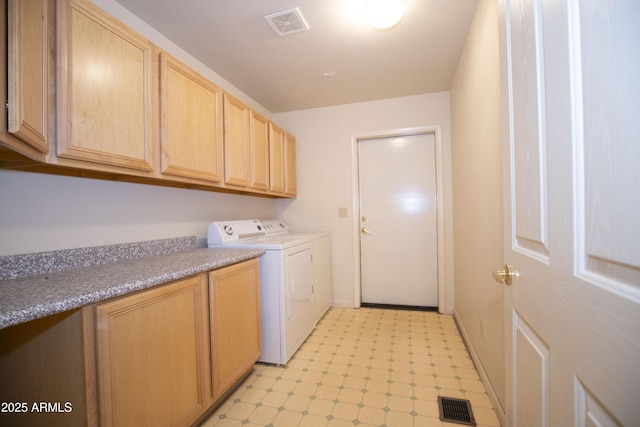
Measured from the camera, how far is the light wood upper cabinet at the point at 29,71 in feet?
2.50

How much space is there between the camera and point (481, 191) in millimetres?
1650

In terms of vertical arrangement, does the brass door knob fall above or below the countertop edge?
above

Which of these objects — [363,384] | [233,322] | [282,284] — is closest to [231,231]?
[282,284]

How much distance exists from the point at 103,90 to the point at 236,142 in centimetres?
96

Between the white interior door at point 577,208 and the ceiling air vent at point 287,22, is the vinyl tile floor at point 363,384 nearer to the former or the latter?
the white interior door at point 577,208

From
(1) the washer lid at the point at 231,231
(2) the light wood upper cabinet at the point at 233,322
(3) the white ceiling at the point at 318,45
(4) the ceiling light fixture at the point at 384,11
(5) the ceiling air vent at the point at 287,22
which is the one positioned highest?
(3) the white ceiling at the point at 318,45

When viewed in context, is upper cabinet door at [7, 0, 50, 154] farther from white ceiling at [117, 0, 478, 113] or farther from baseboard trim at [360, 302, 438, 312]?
baseboard trim at [360, 302, 438, 312]

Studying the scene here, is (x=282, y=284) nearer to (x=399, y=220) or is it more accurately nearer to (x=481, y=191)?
(x=481, y=191)

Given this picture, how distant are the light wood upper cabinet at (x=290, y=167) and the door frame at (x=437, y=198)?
699 millimetres

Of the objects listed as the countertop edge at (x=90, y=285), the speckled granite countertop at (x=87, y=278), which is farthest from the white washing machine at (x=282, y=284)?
the countertop edge at (x=90, y=285)

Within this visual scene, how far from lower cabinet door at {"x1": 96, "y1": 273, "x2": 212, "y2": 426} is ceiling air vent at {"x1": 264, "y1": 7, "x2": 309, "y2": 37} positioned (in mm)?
1636

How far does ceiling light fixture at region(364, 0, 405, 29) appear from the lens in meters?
1.50

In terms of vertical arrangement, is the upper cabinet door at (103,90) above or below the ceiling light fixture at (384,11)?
below

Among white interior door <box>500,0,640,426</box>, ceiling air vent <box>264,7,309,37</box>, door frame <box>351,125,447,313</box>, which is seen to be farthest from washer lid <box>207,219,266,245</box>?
white interior door <box>500,0,640,426</box>
